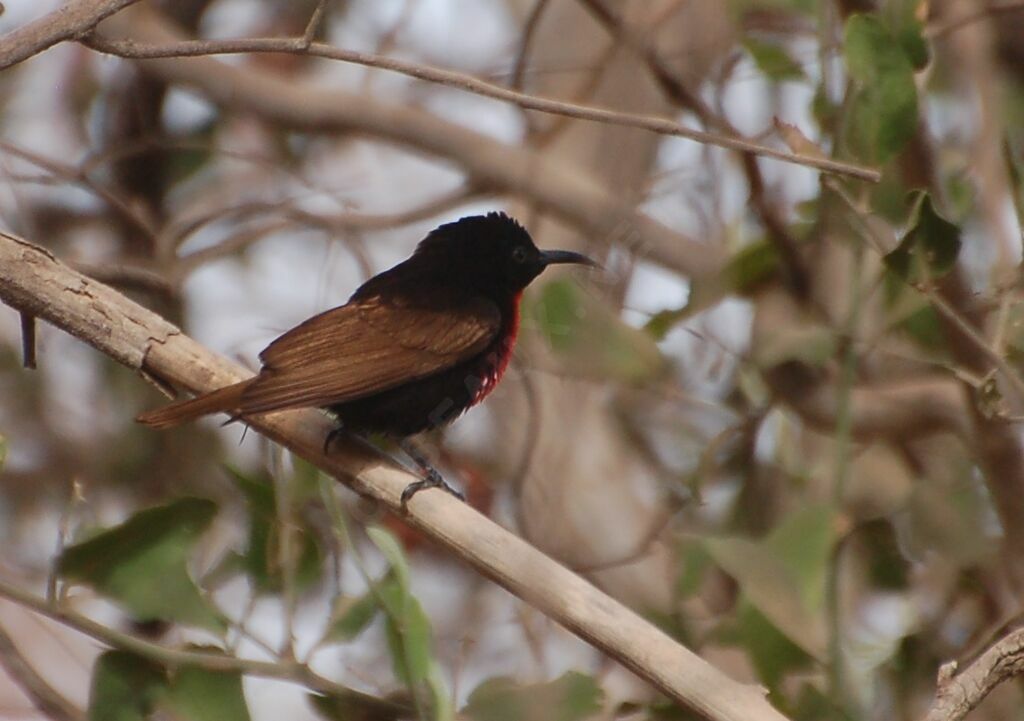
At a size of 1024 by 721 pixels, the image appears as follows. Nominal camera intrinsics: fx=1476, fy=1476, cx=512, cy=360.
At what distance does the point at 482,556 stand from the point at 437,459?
167 cm

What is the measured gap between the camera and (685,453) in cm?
399

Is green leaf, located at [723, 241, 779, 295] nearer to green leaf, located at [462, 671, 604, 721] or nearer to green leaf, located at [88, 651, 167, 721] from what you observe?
green leaf, located at [462, 671, 604, 721]

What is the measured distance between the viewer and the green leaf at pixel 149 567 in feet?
8.67

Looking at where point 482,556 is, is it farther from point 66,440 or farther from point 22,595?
point 66,440

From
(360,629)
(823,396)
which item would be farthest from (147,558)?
(823,396)

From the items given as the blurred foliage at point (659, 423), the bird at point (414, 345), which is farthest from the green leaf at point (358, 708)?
the bird at point (414, 345)

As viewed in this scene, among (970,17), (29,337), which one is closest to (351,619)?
(29,337)

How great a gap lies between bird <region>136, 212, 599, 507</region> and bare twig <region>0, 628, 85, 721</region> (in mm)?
520

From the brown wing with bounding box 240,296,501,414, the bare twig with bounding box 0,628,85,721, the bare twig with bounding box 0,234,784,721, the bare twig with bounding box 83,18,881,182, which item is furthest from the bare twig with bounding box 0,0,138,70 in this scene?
the bare twig with bounding box 0,628,85,721

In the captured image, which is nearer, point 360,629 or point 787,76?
point 360,629

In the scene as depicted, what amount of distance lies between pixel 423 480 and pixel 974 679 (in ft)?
3.74

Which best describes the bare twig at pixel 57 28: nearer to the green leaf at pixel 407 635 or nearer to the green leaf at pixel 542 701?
the green leaf at pixel 407 635

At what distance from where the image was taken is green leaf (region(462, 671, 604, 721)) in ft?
8.29

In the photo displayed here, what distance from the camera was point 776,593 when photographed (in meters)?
2.78
